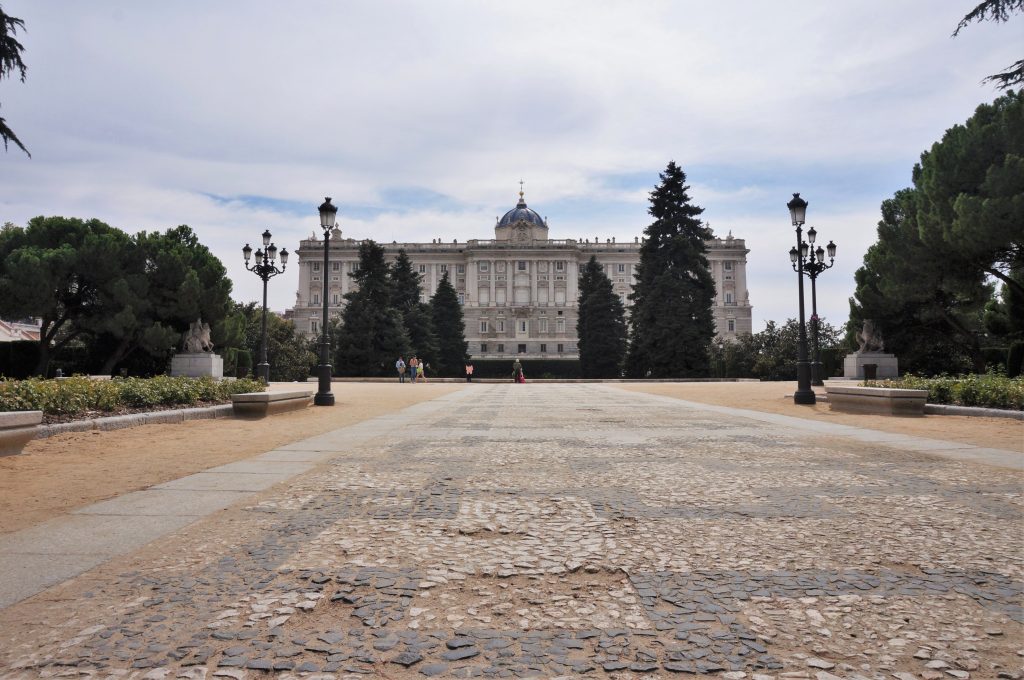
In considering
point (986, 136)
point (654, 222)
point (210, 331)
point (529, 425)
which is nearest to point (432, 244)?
point (654, 222)

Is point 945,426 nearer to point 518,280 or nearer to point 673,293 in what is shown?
point 673,293

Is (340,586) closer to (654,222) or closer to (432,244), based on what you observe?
(654,222)

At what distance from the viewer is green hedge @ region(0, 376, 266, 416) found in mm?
10352

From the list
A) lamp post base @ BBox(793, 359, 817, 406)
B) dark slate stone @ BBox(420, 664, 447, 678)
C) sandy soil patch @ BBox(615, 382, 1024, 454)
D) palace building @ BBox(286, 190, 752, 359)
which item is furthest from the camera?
palace building @ BBox(286, 190, 752, 359)

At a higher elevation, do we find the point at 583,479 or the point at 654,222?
the point at 654,222

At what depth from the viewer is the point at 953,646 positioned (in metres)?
2.56

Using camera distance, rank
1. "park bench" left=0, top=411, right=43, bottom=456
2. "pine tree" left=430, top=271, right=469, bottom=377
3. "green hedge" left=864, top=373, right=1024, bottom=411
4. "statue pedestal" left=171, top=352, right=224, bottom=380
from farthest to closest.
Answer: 1. "pine tree" left=430, top=271, right=469, bottom=377
2. "statue pedestal" left=171, top=352, right=224, bottom=380
3. "green hedge" left=864, top=373, right=1024, bottom=411
4. "park bench" left=0, top=411, right=43, bottom=456

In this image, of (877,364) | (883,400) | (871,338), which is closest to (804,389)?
A: (883,400)

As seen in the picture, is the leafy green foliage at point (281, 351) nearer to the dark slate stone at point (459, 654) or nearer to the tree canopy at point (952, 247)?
the tree canopy at point (952, 247)

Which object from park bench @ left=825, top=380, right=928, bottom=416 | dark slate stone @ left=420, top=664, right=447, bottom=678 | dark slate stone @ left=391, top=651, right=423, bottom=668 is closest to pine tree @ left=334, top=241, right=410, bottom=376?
park bench @ left=825, top=380, right=928, bottom=416

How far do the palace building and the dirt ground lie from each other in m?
95.4

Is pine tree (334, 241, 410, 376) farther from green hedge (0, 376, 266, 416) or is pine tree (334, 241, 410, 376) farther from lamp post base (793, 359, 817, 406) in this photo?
lamp post base (793, 359, 817, 406)

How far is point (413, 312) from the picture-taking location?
200ft

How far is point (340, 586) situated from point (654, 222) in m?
53.2
